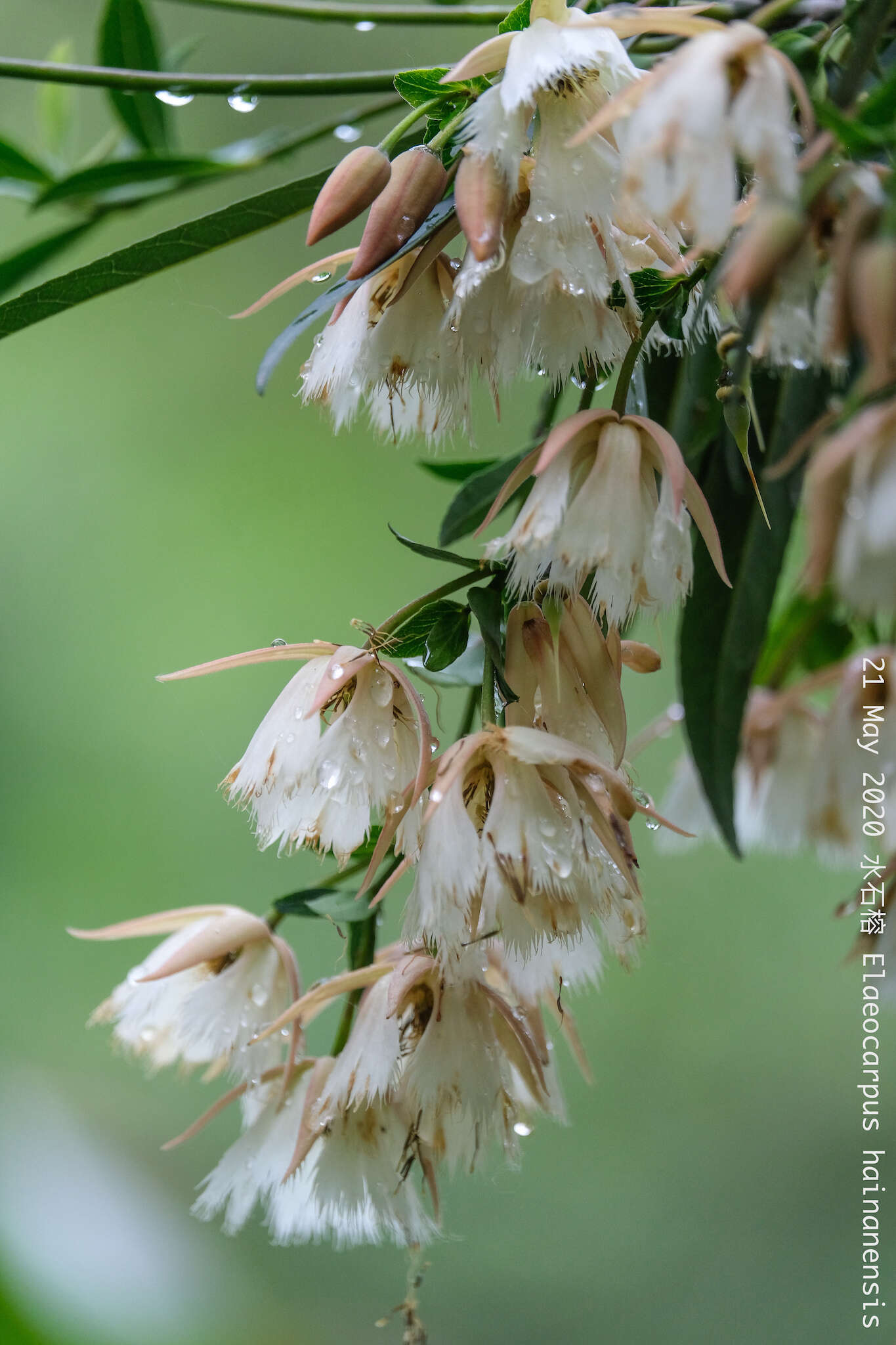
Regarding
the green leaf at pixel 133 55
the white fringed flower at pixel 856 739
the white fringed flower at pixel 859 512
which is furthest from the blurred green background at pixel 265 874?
the white fringed flower at pixel 859 512

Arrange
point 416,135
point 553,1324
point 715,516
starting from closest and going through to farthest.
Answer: point 416,135, point 715,516, point 553,1324

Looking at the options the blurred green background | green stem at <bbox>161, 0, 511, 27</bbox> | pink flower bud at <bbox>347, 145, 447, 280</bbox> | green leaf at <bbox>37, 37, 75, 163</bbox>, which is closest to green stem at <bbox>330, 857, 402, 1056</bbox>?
pink flower bud at <bbox>347, 145, 447, 280</bbox>

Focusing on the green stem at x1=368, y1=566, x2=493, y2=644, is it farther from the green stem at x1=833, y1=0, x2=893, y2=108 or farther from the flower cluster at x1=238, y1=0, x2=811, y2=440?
the green stem at x1=833, y1=0, x2=893, y2=108

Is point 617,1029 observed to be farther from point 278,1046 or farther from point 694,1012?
point 278,1046

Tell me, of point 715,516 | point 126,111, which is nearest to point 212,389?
point 126,111

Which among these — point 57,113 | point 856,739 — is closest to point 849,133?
point 856,739
